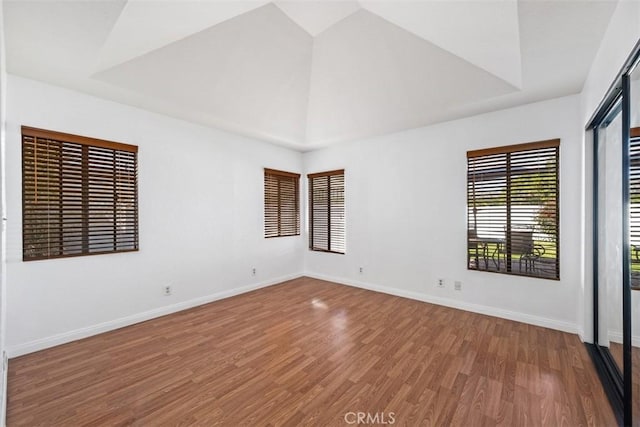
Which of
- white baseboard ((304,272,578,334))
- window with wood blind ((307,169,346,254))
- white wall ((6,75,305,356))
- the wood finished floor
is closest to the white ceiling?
white wall ((6,75,305,356))

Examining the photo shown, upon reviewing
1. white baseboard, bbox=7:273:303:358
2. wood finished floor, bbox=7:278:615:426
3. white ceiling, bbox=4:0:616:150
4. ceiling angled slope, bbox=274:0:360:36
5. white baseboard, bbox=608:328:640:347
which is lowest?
wood finished floor, bbox=7:278:615:426

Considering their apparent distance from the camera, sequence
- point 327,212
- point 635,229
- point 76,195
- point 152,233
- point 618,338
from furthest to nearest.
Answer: point 327,212 → point 152,233 → point 76,195 → point 618,338 → point 635,229

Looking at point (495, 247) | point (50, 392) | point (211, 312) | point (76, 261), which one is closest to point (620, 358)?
point (495, 247)

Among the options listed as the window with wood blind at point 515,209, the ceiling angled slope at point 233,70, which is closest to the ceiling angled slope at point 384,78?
the ceiling angled slope at point 233,70

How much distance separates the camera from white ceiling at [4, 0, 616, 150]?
7.02 ft

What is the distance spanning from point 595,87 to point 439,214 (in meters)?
2.09

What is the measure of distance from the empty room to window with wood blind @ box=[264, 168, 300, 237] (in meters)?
0.57

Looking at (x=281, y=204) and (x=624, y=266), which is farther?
(x=281, y=204)

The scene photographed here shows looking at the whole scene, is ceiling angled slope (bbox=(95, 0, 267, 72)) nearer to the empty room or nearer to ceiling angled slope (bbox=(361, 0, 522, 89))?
the empty room

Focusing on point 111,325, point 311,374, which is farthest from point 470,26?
point 111,325

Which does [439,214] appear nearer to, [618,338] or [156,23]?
[618,338]

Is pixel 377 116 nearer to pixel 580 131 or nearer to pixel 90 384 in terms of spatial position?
pixel 580 131

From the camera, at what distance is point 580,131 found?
306cm

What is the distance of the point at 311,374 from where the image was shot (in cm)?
232
